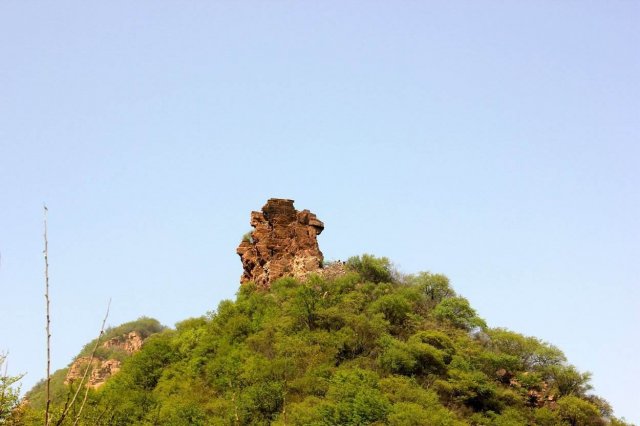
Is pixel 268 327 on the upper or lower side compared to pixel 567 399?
upper

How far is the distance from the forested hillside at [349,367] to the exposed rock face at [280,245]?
73.3 inches

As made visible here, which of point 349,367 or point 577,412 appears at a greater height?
point 349,367

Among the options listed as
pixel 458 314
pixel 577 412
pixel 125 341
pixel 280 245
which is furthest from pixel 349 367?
pixel 125 341

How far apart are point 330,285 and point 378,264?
5.94 m

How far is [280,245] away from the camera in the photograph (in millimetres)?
59188

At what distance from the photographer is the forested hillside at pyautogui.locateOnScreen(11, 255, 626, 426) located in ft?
135

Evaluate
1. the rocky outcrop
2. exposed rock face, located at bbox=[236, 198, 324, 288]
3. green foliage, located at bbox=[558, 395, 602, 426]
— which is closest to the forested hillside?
green foliage, located at bbox=[558, 395, 602, 426]

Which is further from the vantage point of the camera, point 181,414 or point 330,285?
point 330,285

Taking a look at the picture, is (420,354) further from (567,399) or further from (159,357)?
(159,357)

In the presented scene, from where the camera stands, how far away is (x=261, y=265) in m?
59.6

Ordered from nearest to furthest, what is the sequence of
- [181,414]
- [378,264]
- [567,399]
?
1. [181,414]
2. [567,399]
3. [378,264]

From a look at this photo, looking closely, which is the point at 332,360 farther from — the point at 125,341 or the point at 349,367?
the point at 125,341

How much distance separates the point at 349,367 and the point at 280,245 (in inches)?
647

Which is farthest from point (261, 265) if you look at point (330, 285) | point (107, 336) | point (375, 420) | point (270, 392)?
point (107, 336)
